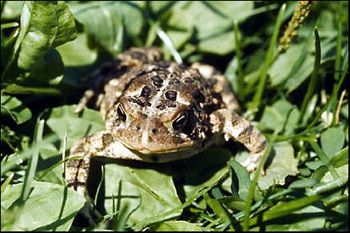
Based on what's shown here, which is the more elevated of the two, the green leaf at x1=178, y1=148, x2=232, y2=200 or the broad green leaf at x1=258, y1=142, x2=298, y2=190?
the broad green leaf at x1=258, y1=142, x2=298, y2=190

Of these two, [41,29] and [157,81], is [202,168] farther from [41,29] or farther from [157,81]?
[41,29]

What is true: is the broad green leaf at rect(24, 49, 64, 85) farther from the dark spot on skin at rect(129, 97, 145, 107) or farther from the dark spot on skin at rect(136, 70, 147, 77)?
the dark spot on skin at rect(129, 97, 145, 107)

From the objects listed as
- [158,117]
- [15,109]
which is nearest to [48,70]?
[15,109]

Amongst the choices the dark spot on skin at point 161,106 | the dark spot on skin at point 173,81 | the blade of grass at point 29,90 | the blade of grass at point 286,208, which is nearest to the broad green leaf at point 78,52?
the blade of grass at point 29,90

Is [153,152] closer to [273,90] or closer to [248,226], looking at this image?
[248,226]

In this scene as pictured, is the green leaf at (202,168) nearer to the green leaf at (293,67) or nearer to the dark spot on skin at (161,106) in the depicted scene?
the dark spot on skin at (161,106)

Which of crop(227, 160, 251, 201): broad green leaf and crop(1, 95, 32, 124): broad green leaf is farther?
crop(1, 95, 32, 124): broad green leaf

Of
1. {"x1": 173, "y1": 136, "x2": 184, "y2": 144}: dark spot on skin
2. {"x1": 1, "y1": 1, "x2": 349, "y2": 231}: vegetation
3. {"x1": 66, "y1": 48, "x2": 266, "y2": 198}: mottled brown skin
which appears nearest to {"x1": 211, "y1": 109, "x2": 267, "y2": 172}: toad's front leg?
{"x1": 66, "y1": 48, "x2": 266, "y2": 198}: mottled brown skin
